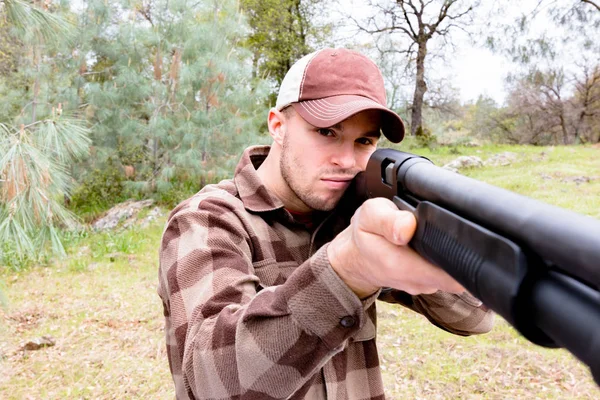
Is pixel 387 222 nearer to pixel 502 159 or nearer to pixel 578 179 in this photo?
pixel 578 179

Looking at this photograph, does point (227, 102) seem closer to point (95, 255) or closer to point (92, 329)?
point (95, 255)

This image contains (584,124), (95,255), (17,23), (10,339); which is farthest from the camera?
(584,124)

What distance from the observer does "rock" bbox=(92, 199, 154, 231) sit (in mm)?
7363

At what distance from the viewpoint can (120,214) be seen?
25.0 ft

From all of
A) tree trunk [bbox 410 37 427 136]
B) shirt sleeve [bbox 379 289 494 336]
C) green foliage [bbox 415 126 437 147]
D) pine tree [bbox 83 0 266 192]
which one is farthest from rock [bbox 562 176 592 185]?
shirt sleeve [bbox 379 289 494 336]

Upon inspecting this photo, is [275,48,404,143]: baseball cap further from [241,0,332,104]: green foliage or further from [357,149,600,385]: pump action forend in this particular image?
[241,0,332,104]: green foliage

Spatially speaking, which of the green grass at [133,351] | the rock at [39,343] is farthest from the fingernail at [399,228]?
the rock at [39,343]

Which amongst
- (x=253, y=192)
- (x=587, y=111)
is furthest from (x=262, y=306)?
(x=587, y=111)

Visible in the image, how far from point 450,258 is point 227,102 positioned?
25.2 feet

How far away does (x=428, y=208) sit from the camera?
25.0 inches

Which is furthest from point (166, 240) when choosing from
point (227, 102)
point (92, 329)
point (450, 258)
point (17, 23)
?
point (227, 102)

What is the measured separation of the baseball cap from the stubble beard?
0.46 feet

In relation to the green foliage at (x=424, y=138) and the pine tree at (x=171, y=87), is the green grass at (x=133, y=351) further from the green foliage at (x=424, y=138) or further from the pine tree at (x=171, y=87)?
the green foliage at (x=424, y=138)

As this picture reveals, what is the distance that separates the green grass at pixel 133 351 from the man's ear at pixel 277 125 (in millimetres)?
2108
